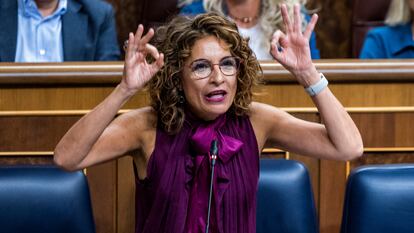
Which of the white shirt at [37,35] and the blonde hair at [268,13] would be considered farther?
the blonde hair at [268,13]

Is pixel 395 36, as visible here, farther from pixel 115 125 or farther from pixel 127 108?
pixel 115 125

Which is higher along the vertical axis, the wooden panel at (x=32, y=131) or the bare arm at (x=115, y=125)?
the bare arm at (x=115, y=125)

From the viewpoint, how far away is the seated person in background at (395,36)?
7.14 feet

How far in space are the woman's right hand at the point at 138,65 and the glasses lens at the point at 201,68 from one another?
0.07 meters

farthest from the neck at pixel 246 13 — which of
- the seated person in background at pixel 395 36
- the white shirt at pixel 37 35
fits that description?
the white shirt at pixel 37 35

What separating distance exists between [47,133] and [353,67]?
0.58 meters

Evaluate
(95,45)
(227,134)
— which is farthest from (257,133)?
(95,45)

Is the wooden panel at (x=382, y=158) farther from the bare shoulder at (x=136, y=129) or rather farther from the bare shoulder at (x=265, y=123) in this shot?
the bare shoulder at (x=136, y=129)

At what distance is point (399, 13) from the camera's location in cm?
220

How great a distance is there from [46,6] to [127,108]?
62cm

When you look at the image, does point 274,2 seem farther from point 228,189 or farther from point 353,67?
point 228,189

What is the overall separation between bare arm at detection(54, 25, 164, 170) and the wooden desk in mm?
321

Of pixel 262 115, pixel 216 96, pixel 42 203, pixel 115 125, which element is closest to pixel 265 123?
pixel 262 115

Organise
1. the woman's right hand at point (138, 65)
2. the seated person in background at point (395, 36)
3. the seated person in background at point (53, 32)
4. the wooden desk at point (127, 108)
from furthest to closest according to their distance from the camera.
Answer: the seated person in background at point (395, 36)
the seated person in background at point (53, 32)
the wooden desk at point (127, 108)
the woman's right hand at point (138, 65)
